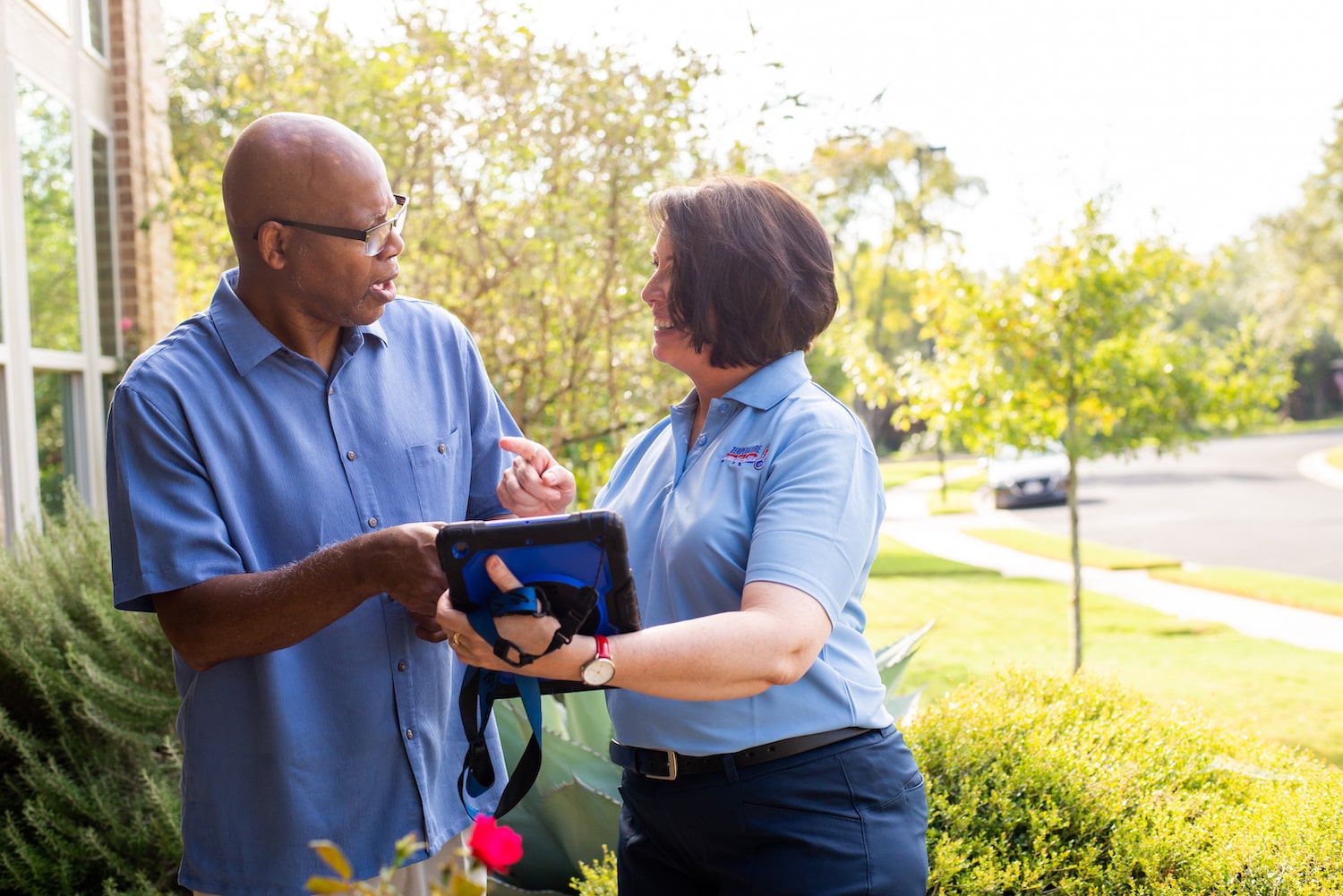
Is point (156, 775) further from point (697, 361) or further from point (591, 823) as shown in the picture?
point (697, 361)

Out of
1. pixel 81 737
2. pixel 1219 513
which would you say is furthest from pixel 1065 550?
pixel 81 737

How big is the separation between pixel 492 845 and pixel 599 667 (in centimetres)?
53

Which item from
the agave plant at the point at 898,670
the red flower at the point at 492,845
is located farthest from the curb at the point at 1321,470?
the red flower at the point at 492,845

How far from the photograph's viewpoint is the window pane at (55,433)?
6.12 m

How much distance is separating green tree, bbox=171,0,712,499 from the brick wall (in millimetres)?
816

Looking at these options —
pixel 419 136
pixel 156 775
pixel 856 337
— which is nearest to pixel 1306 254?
pixel 856 337

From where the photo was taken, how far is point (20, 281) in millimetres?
5707

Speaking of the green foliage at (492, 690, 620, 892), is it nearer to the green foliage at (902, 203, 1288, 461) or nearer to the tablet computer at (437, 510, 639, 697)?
the tablet computer at (437, 510, 639, 697)

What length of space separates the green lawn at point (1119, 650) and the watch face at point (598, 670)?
420cm

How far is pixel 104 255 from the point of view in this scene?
711 centimetres

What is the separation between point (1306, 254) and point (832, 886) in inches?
1676

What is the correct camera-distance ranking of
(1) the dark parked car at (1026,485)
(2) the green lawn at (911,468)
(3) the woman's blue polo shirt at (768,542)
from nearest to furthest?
(3) the woman's blue polo shirt at (768,542)
(1) the dark parked car at (1026,485)
(2) the green lawn at (911,468)

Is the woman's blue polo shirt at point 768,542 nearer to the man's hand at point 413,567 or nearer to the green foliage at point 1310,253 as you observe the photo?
the man's hand at point 413,567

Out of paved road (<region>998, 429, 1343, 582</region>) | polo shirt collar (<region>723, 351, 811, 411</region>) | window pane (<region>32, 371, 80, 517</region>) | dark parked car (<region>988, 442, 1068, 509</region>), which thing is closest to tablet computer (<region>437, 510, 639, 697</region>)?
polo shirt collar (<region>723, 351, 811, 411</region>)
